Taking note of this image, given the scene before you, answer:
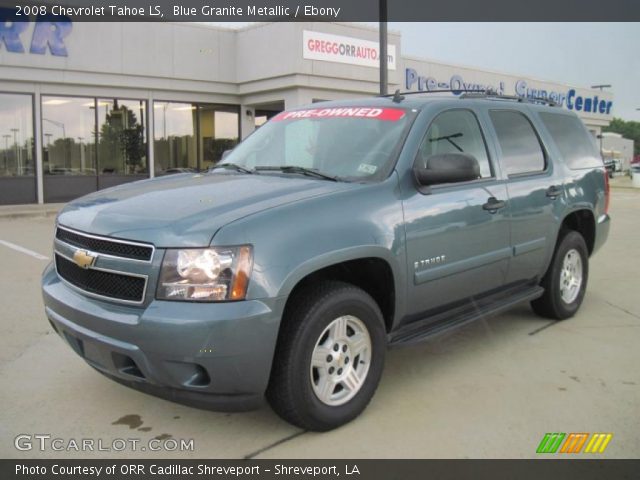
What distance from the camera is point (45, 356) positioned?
182 inches

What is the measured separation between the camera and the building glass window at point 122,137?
17.4m

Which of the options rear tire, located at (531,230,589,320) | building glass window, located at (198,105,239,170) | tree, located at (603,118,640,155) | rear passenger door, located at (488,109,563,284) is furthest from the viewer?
tree, located at (603,118,640,155)

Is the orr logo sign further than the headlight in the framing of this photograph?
Yes

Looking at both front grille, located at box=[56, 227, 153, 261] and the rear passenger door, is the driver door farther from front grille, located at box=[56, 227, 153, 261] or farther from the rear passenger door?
front grille, located at box=[56, 227, 153, 261]

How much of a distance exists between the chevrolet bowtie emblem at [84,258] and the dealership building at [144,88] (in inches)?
532

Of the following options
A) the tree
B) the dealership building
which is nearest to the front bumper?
A: the dealership building

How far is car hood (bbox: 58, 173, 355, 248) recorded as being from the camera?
302 cm

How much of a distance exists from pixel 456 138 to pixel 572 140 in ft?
6.39

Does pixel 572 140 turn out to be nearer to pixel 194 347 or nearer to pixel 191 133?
pixel 194 347

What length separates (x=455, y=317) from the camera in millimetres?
4242

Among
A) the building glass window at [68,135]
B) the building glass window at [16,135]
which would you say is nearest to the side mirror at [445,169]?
the building glass window at [16,135]

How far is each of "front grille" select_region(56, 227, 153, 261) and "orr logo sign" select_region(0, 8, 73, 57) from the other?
46.5 ft

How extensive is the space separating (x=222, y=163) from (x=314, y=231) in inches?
69.3

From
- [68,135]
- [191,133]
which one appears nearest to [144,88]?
[191,133]
